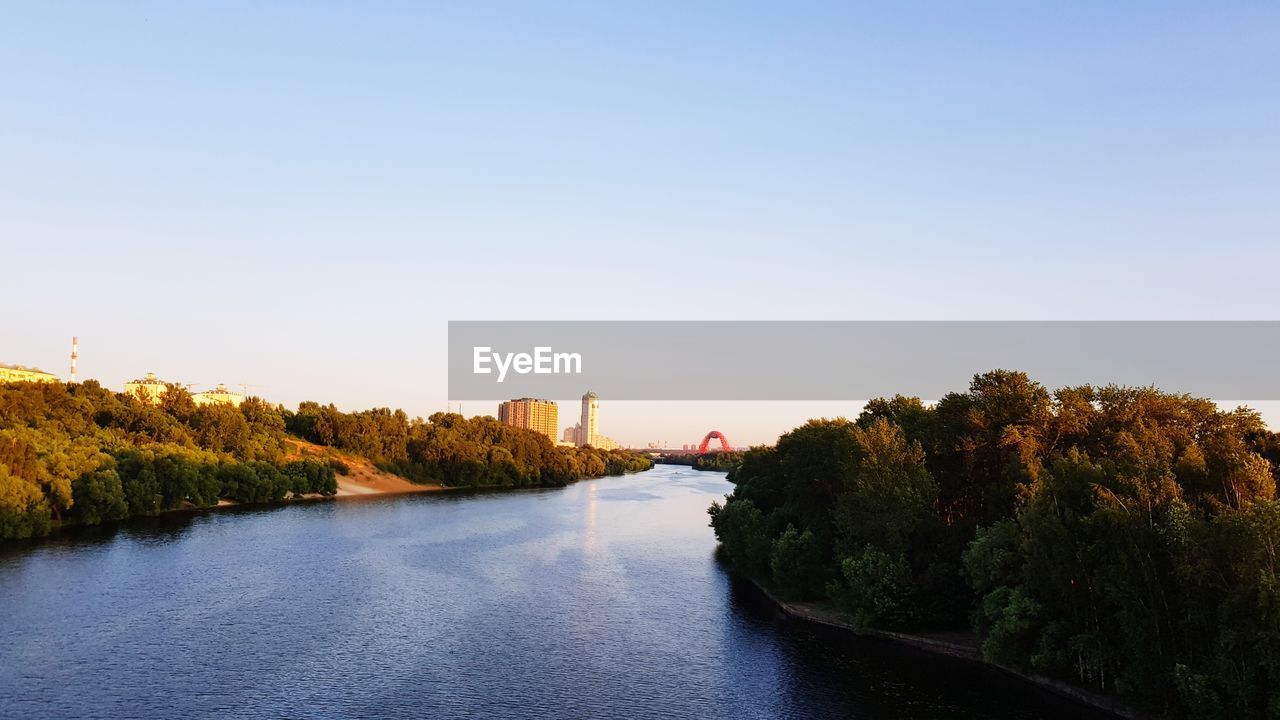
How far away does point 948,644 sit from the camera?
5141cm

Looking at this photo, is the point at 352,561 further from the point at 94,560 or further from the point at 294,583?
the point at 94,560

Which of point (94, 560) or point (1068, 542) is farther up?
point (1068, 542)

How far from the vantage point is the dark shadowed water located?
4081 cm

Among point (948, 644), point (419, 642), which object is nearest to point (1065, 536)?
point (948, 644)

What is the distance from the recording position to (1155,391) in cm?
5331

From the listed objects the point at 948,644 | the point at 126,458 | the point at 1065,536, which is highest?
the point at 126,458

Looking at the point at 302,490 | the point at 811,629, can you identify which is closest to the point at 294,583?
the point at 811,629

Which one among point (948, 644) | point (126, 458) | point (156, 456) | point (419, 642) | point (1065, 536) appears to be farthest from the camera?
point (156, 456)

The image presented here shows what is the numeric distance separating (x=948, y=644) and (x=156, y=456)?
106 metres

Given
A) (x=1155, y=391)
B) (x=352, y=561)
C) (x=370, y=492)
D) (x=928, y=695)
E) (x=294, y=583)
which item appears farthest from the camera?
(x=370, y=492)

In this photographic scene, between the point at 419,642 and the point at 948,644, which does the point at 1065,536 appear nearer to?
the point at 948,644

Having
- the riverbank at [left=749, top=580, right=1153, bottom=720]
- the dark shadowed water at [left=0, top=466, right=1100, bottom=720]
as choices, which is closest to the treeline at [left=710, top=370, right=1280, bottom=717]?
the riverbank at [left=749, top=580, right=1153, bottom=720]

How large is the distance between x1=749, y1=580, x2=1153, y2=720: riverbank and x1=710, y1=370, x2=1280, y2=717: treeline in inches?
33.3

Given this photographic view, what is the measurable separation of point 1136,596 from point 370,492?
15353 cm
